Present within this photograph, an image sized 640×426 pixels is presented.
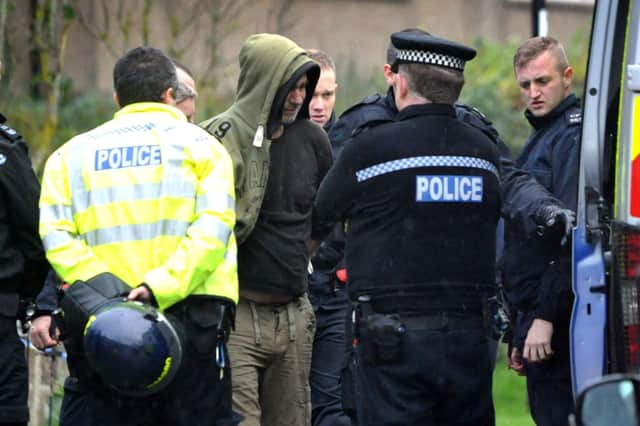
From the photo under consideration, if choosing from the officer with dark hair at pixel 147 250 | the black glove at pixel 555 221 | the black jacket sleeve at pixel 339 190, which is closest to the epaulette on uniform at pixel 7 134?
the officer with dark hair at pixel 147 250

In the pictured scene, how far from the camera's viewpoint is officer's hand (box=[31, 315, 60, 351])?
6332mm

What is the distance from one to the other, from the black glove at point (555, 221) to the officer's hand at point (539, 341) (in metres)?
0.37

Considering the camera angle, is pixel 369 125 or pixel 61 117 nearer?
pixel 369 125

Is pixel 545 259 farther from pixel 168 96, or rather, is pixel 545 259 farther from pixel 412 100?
pixel 168 96

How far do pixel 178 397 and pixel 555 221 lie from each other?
1700 millimetres

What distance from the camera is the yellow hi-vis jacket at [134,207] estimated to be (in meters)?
5.48

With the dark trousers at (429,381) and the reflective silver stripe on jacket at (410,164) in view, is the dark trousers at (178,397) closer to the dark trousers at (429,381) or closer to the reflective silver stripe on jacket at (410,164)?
the dark trousers at (429,381)

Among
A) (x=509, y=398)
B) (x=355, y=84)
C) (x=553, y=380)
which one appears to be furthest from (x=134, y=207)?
(x=355, y=84)

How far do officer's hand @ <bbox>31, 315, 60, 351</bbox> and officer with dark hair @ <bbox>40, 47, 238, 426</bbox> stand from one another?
69 cm

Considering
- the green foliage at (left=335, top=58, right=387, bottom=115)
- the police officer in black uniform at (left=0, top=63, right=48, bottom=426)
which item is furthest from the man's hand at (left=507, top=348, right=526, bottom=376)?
the green foliage at (left=335, top=58, right=387, bottom=115)

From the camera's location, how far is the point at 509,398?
12273mm

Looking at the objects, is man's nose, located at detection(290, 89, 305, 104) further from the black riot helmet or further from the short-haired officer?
the black riot helmet

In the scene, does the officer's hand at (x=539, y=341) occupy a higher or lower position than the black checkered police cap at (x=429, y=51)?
lower

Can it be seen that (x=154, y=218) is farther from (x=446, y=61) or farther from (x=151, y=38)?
(x=151, y=38)
